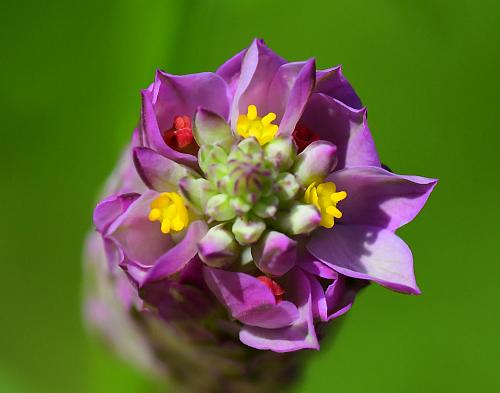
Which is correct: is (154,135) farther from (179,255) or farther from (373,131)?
(373,131)

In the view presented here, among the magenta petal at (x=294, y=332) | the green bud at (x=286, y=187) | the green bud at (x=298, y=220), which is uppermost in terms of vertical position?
the green bud at (x=286, y=187)

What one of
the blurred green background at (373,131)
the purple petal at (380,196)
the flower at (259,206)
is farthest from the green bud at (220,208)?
the blurred green background at (373,131)

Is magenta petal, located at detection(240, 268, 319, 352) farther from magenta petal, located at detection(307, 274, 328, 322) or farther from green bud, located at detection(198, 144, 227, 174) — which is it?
green bud, located at detection(198, 144, 227, 174)

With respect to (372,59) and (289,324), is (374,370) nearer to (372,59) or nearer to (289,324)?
(372,59)

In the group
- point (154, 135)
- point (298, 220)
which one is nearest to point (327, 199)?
point (298, 220)

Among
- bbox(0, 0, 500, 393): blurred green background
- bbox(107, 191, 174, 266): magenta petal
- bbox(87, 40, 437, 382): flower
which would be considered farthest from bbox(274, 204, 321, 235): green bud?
bbox(0, 0, 500, 393): blurred green background

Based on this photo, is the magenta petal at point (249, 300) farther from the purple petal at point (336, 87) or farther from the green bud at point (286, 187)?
the purple petal at point (336, 87)
